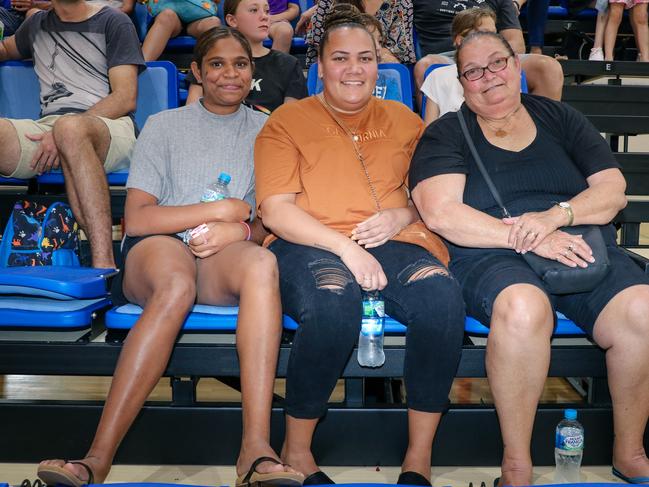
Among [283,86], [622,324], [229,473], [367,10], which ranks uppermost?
[367,10]

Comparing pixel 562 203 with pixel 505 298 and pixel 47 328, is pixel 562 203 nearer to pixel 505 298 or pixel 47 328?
pixel 505 298

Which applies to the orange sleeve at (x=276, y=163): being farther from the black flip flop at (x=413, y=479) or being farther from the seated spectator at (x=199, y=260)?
the black flip flop at (x=413, y=479)

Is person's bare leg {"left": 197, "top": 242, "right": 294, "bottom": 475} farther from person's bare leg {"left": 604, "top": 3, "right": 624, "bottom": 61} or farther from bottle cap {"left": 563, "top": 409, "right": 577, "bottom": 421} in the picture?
person's bare leg {"left": 604, "top": 3, "right": 624, "bottom": 61}

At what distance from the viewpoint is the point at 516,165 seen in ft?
6.93

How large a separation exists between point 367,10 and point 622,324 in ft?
7.35

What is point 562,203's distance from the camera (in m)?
2.02

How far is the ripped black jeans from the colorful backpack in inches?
33.7

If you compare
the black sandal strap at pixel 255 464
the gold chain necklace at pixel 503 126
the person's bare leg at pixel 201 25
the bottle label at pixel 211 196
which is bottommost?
the black sandal strap at pixel 255 464

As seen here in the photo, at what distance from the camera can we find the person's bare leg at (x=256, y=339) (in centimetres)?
177

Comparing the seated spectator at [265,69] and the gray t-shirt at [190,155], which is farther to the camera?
the seated spectator at [265,69]

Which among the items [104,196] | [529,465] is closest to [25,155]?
[104,196]

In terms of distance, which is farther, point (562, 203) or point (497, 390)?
point (562, 203)

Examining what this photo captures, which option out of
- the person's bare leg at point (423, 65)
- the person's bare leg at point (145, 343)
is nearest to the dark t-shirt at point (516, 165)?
the person's bare leg at point (145, 343)

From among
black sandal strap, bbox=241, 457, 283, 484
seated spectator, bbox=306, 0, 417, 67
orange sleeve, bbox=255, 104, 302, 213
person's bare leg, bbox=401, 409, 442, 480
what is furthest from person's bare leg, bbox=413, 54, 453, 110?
black sandal strap, bbox=241, 457, 283, 484
